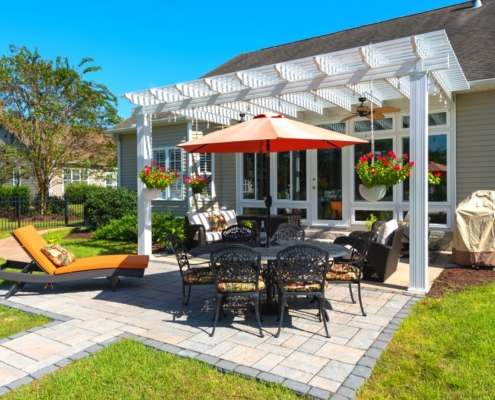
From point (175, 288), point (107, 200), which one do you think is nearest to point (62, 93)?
point (107, 200)

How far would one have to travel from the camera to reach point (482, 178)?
8.09 meters

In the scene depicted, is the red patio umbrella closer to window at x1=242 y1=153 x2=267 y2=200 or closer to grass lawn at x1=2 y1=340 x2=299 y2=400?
grass lawn at x1=2 y1=340 x2=299 y2=400

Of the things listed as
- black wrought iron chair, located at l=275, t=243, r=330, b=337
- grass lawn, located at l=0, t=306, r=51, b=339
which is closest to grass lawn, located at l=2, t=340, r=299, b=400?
black wrought iron chair, located at l=275, t=243, r=330, b=337

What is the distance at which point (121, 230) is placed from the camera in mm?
11078

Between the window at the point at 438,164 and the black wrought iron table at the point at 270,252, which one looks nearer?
the black wrought iron table at the point at 270,252

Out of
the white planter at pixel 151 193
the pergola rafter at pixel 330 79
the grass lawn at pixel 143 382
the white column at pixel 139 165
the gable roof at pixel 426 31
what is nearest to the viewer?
the grass lawn at pixel 143 382

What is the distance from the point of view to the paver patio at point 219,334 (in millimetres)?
3174

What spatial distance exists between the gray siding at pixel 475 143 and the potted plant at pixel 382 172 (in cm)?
320

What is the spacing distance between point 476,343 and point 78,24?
50.8ft

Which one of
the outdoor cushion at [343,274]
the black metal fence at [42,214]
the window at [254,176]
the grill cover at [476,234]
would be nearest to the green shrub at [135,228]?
the window at [254,176]

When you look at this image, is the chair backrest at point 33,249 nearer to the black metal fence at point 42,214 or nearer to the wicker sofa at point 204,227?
the wicker sofa at point 204,227

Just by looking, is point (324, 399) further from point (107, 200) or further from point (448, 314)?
point (107, 200)

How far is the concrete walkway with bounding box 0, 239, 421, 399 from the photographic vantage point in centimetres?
316

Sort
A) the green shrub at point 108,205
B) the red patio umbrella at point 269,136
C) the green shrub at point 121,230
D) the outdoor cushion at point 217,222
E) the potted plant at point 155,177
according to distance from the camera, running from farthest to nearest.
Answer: the green shrub at point 108,205 → the green shrub at point 121,230 → the outdoor cushion at point 217,222 → the potted plant at point 155,177 → the red patio umbrella at point 269,136
